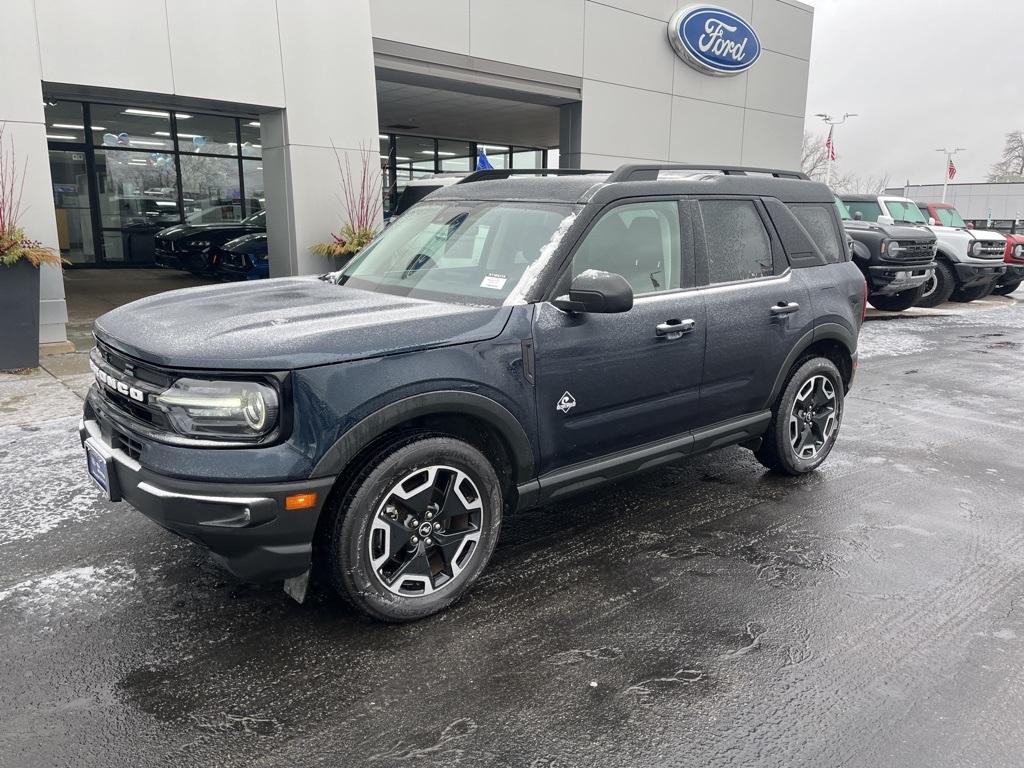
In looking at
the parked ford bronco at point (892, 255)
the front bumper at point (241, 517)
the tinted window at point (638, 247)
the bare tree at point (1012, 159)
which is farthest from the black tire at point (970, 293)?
the bare tree at point (1012, 159)

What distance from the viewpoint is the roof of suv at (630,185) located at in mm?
3947

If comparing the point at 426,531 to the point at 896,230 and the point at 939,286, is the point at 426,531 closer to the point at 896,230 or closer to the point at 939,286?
the point at 896,230

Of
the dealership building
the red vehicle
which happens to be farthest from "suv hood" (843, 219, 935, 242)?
the red vehicle

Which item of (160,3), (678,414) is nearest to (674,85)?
(160,3)

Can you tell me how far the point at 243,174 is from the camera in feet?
63.5

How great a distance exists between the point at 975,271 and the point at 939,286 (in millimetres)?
702

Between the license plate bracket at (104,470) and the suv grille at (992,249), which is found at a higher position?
the suv grille at (992,249)

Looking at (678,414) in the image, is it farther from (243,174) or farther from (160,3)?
(243,174)

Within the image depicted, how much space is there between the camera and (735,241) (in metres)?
4.56

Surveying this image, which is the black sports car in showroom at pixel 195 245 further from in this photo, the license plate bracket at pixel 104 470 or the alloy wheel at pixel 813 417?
the alloy wheel at pixel 813 417

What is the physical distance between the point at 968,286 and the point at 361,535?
1738cm

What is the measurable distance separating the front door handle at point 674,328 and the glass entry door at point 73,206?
56.6 feet

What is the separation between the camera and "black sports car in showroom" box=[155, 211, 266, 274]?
14836mm

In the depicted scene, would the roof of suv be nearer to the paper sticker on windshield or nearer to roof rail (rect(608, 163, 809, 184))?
roof rail (rect(608, 163, 809, 184))
